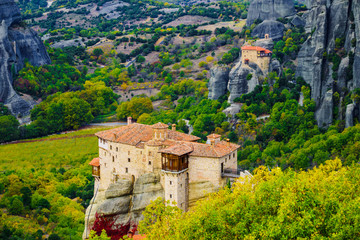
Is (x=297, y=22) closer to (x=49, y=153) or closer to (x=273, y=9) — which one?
(x=273, y=9)

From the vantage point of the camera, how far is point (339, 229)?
2830 cm

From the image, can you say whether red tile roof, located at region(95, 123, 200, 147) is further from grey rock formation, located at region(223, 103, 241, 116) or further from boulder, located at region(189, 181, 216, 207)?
grey rock formation, located at region(223, 103, 241, 116)

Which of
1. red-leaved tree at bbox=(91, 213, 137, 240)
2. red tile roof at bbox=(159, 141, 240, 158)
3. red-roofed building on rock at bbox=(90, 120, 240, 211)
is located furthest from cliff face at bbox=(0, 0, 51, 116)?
red tile roof at bbox=(159, 141, 240, 158)

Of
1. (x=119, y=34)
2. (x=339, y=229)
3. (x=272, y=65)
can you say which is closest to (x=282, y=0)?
(x=272, y=65)

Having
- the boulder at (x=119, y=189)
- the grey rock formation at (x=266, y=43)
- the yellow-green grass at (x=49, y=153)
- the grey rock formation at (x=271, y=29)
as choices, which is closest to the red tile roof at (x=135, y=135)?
the boulder at (x=119, y=189)

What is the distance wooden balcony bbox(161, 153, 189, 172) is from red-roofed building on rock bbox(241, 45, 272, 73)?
39.1m

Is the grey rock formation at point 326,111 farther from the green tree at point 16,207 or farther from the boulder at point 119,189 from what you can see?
the green tree at point 16,207

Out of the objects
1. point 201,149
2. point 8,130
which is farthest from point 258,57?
point 8,130

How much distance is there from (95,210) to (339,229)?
25.5 meters

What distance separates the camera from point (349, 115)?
5925 cm

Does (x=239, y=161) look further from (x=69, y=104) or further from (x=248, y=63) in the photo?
(x=69, y=104)

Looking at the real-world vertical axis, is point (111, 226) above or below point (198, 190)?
below

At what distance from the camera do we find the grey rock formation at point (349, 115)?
Result: 59031mm

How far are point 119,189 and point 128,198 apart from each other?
1.17 m
